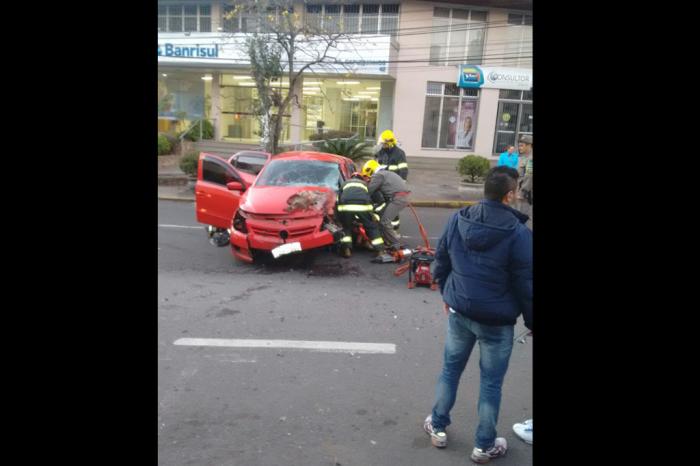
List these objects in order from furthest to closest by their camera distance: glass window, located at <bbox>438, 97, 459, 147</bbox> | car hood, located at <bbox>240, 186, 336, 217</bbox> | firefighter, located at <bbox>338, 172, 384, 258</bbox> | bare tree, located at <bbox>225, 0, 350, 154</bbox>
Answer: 1. glass window, located at <bbox>438, 97, 459, 147</bbox>
2. bare tree, located at <bbox>225, 0, 350, 154</bbox>
3. firefighter, located at <bbox>338, 172, 384, 258</bbox>
4. car hood, located at <bbox>240, 186, 336, 217</bbox>

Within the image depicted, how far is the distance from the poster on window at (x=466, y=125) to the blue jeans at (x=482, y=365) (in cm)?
1957

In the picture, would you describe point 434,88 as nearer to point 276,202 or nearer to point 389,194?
point 389,194

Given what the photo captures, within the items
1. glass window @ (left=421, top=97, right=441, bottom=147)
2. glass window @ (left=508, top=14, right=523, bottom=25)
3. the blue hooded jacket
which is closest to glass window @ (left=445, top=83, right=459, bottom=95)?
glass window @ (left=421, top=97, right=441, bottom=147)

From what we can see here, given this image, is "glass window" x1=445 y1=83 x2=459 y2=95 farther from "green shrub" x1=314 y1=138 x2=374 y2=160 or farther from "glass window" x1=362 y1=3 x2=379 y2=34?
"green shrub" x1=314 y1=138 x2=374 y2=160

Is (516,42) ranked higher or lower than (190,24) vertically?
lower

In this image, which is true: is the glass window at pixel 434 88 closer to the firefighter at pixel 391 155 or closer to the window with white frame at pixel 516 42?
the window with white frame at pixel 516 42

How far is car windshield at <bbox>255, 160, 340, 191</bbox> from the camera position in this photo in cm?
792

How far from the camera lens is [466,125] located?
21.5m

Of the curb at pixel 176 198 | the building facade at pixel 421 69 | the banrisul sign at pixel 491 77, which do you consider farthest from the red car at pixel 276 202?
the banrisul sign at pixel 491 77

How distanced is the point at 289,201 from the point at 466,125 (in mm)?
16060

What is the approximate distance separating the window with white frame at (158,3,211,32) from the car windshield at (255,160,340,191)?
55.6 ft

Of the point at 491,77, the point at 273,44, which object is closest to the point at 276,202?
the point at 273,44

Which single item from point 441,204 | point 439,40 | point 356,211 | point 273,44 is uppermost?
point 439,40

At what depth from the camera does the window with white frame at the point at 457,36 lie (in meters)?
20.8
